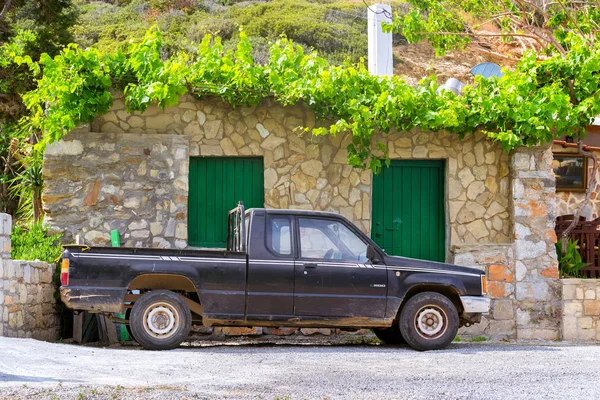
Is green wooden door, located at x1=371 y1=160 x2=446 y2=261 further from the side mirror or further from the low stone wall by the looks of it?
the side mirror

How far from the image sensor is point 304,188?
1423 cm

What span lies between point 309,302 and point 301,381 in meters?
3.09

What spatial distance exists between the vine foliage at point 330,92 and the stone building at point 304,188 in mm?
383

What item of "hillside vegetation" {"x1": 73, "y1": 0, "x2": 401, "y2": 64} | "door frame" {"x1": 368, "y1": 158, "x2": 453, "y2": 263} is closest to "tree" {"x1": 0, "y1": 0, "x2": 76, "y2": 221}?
"door frame" {"x1": 368, "y1": 158, "x2": 453, "y2": 263}

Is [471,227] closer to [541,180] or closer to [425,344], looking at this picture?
[541,180]

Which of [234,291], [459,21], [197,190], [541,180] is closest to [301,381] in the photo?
[234,291]

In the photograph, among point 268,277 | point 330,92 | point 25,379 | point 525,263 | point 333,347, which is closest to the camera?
point 25,379

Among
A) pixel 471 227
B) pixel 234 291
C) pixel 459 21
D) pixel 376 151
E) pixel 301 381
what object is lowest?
pixel 301 381

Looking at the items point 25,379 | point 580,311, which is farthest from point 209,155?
point 25,379

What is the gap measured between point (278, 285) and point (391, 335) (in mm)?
2121

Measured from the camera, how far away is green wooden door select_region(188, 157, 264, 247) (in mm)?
14188

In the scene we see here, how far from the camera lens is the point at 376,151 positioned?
14445mm

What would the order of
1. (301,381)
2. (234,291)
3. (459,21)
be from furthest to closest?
(459,21), (234,291), (301,381)

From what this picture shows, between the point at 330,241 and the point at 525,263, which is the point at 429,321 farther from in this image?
the point at 525,263
